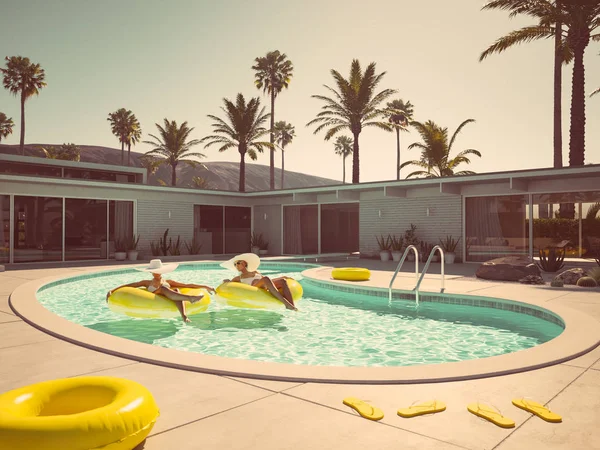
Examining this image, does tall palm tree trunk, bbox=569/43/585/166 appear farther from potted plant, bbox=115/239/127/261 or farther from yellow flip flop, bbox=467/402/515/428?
yellow flip flop, bbox=467/402/515/428

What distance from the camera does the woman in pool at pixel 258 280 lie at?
819 cm

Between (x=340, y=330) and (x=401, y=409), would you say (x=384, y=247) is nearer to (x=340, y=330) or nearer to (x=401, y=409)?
(x=340, y=330)

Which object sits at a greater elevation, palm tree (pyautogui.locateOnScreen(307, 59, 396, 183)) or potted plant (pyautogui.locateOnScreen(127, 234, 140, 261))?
palm tree (pyautogui.locateOnScreen(307, 59, 396, 183))

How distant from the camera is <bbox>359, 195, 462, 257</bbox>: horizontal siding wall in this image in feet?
56.7

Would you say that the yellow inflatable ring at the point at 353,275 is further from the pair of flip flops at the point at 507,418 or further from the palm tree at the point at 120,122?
the palm tree at the point at 120,122

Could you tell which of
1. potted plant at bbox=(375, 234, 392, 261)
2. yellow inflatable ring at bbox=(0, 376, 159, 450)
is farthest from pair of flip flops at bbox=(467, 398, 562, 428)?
potted plant at bbox=(375, 234, 392, 261)

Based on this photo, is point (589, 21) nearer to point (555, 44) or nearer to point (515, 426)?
point (555, 44)

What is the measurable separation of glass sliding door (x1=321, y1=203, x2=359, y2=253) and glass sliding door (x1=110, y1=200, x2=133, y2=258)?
8.21m

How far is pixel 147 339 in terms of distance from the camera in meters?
A: 7.15

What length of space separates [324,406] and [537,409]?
1.38 metres

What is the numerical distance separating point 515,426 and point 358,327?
190 inches

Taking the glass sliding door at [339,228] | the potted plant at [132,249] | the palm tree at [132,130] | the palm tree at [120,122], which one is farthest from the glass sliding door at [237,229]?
the palm tree at [120,122]

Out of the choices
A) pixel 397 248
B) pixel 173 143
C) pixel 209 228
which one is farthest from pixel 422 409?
pixel 173 143

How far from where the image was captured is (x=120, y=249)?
1786cm
